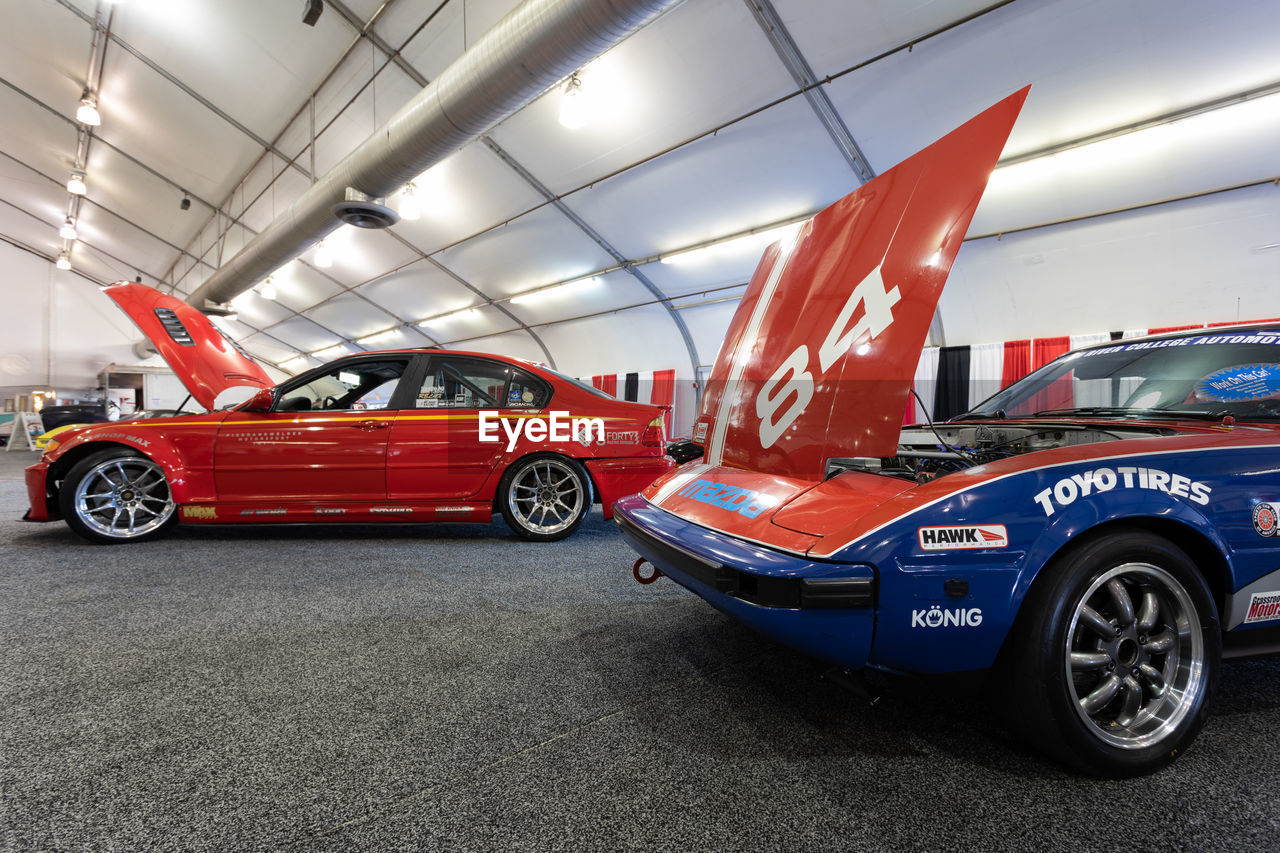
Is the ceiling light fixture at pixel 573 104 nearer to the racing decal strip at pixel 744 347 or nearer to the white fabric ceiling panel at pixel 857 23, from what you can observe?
the white fabric ceiling panel at pixel 857 23

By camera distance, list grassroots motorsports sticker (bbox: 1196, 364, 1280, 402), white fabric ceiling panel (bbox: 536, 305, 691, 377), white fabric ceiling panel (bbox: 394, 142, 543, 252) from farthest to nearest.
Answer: white fabric ceiling panel (bbox: 536, 305, 691, 377)
white fabric ceiling panel (bbox: 394, 142, 543, 252)
grassroots motorsports sticker (bbox: 1196, 364, 1280, 402)

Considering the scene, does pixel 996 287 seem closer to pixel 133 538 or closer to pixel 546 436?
pixel 546 436

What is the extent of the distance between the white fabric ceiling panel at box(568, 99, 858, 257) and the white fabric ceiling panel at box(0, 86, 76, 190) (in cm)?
1027

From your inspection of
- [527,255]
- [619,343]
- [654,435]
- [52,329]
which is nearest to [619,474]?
[654,435]

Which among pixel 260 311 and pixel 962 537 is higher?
pixel 260 311

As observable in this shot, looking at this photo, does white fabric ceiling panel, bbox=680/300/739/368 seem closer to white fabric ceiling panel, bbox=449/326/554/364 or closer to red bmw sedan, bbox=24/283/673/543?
white fabric ceiling panel, bbox=449/326/554/364

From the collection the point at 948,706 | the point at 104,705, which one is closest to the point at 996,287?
the point at 948,706

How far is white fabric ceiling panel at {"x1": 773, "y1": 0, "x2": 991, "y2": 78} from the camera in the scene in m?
4.36

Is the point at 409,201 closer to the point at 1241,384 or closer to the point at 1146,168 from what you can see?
the point at 1241,384

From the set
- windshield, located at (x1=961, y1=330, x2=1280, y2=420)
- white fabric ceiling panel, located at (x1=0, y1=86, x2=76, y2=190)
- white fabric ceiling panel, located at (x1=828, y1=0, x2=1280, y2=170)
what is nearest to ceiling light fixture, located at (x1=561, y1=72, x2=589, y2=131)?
white fabric ceiling panel, located at (x1=828, y1=0, x2=1280, y2=170)

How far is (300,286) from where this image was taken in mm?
14062

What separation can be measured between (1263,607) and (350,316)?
17.1m

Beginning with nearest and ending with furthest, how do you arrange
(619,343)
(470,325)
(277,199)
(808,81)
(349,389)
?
(349,389) → (808,81) → (277,199) → (619,343) → (470,325)

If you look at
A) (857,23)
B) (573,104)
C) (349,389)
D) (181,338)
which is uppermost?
(857,23)
